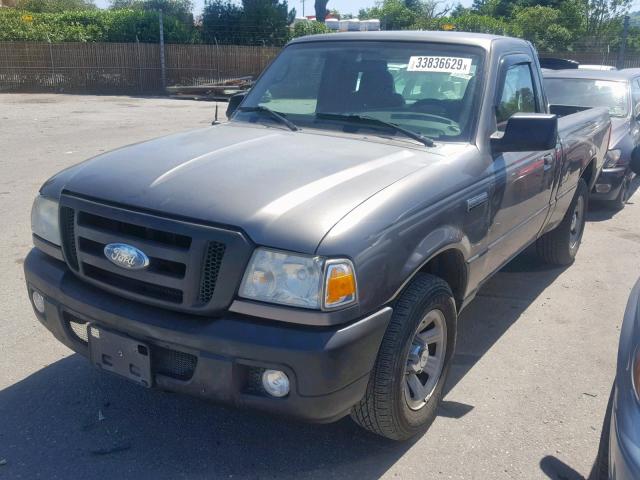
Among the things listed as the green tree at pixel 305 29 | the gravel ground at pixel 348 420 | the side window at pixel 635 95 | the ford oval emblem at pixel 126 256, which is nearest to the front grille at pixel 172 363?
the ford oval emblem at pixel 126 256

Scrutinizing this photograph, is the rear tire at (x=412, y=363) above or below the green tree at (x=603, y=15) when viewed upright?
below

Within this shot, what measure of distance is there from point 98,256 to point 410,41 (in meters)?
2.36

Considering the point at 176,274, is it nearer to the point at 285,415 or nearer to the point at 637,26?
the point at 285,415

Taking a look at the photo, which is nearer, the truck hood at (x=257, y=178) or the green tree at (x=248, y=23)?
the truck hood at (x=257, y=178)

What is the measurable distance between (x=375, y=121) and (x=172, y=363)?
6.12ft

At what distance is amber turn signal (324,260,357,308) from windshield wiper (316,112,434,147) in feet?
4.28

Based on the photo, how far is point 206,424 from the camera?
327 centimetres

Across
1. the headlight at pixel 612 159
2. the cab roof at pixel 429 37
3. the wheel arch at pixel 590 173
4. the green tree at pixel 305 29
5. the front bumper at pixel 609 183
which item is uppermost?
the green tree at pixel 305 29

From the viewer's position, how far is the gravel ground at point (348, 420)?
117 inches

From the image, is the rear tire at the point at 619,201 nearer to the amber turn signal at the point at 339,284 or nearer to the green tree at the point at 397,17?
the amber turn signal at the point at 339,284

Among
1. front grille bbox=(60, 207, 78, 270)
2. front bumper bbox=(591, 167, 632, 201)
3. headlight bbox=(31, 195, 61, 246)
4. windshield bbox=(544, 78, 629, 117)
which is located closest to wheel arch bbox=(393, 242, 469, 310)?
front grille bbox=(60, 207, 78, 270)

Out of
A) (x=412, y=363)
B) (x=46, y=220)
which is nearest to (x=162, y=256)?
(x=46, y=220)

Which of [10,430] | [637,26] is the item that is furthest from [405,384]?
[637,26]

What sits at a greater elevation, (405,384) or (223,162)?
(223,162)
